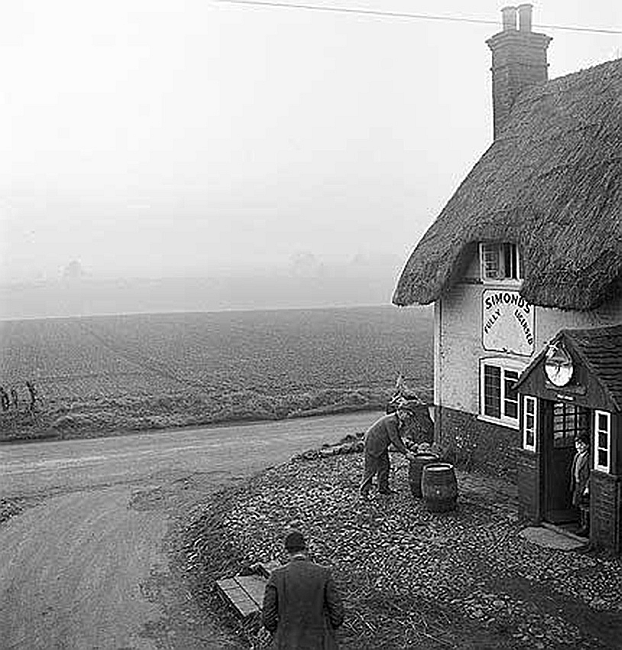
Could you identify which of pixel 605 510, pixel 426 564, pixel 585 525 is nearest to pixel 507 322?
pixel 585 525

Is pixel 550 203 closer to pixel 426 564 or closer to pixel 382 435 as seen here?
pixel 382 435

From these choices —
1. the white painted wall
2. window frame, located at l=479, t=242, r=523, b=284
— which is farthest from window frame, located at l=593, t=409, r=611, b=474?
window frame, located at l=479, t=242, r=523, b=284

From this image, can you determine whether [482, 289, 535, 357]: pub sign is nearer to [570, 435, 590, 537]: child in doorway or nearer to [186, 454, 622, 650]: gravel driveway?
[186, 454, 622, 650]: gravel driveway

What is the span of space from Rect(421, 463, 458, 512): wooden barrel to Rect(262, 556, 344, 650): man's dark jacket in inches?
272

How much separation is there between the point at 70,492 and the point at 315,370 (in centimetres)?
2053

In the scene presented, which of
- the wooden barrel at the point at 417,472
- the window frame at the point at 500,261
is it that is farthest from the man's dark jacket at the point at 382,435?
the window frame at the point at 500,261

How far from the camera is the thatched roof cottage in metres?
11.9

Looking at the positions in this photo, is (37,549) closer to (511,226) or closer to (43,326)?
(511,226)

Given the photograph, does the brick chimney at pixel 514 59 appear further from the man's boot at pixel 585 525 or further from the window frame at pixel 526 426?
the man's boot at pixel 585 525

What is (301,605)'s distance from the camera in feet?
23.0

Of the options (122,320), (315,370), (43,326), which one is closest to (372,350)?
(315,370)

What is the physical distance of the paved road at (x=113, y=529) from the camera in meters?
10.1

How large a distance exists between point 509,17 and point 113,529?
494 inches

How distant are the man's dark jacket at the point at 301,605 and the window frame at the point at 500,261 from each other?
9304 millimetres
